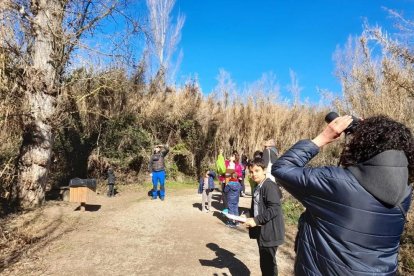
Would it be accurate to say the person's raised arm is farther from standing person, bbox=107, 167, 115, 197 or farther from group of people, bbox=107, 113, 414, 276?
standing person, bbox=107, 167, 115, 197

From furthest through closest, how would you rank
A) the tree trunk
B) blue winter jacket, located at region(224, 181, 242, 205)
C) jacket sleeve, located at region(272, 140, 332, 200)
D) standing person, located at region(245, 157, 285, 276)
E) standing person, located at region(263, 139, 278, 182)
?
the tree trunk < blue winter jacket, located at region(224, 181, 242, 205) < standing person, located at region(263, 139, 278, 182) < standing person, located at region(245, 157, 285, 276) < jacket sleeve, located at region(272, 140, 332, 200)

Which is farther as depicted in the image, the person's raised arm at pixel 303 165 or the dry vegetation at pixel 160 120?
the dry vegetation at pixel 160 120

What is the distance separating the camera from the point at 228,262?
21.5ft

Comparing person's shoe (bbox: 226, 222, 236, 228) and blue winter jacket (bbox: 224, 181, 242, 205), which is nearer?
blue winter jacket (bbox: 224, 181, 242, 205)

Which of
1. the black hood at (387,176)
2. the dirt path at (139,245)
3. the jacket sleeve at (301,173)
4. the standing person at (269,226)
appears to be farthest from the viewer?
the dirt path at (139,245)

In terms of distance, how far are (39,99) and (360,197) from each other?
943 centimetres

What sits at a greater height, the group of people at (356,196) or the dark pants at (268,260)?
the group of people at (356,196)

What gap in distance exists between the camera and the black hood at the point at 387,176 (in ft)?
6.68

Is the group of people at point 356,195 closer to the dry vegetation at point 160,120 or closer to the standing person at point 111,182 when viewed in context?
the dry vegetation at point 160,120

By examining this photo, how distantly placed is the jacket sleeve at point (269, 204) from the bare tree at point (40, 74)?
23.4 ft

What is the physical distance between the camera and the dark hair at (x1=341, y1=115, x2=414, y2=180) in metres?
2.11

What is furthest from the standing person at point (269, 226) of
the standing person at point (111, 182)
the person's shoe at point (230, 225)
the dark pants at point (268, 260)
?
the standing person at point (111, 182)

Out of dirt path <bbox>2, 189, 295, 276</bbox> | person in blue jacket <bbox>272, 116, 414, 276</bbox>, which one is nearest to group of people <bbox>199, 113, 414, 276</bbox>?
person in blue jacket <bbox>272, 116, 414, 276</bbox>

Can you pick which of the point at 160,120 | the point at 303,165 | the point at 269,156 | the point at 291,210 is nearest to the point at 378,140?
the point at 303,165
